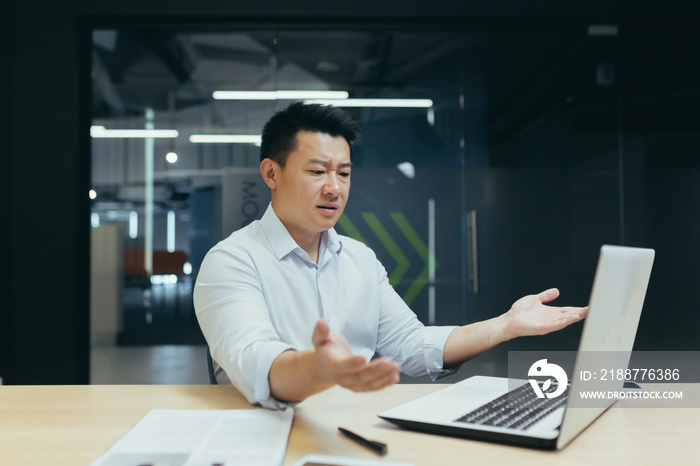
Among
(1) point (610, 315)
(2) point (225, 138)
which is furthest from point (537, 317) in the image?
(2) point (225, 138)

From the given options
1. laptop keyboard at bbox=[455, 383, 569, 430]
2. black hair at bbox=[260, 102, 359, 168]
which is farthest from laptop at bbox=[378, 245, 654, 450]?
black hair at bbox=[260, 102, 359, 168]

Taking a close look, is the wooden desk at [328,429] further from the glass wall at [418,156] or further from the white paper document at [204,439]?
the glass wall at [418,156]

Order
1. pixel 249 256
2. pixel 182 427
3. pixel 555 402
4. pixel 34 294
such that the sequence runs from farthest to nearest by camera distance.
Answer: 1. pixel 34 294
2. pixel 249 256
3. pixel 555 402
4. pixel 182 427

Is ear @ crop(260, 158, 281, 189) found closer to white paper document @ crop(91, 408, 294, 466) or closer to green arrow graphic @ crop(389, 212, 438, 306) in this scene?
white paper document @ crop(91, 408, 294, 466)

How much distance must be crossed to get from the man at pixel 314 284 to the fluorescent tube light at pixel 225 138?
1883 mm

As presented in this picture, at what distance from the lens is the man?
55.1 inches

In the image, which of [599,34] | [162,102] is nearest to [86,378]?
[162,102]

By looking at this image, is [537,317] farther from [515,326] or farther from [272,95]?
[272,95]

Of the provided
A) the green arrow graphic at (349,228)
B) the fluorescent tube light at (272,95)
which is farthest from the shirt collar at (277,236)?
the fluorescent tube light at (272,95)

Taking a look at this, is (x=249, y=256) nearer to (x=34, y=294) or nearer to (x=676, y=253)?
(x=34, y=294)

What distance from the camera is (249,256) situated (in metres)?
1.61

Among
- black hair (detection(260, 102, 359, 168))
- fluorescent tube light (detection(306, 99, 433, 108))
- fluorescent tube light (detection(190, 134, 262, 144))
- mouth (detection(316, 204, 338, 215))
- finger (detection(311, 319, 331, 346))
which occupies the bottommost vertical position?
finger (detection(311, 319, 331, 346))

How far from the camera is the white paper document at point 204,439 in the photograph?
84 centimetres

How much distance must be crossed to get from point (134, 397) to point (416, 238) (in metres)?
2.62
